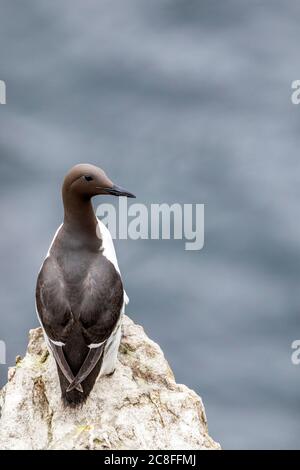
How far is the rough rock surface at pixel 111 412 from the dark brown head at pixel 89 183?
1636mm

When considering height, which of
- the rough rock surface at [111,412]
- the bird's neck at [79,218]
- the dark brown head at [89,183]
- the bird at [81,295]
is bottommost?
the rough rock surface at [111,412]

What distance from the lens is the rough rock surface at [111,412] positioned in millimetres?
10453

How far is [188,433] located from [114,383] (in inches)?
43.5

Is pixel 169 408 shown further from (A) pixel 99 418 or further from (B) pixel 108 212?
(B) pixel 108 212

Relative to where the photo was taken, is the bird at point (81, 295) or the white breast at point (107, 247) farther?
the white breast at point (107, 247)

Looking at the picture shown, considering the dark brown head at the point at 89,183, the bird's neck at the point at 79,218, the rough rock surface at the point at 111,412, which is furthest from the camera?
the bird's neck at the point at 79,218

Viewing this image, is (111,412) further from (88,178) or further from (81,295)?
(88,178)

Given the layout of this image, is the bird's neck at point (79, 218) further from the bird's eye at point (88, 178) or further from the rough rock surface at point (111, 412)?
the rough rock surface at point (111, 412)

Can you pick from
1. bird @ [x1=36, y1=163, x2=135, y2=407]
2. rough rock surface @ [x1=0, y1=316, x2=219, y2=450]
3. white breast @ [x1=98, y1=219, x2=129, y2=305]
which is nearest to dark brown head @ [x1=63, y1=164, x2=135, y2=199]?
bird @ [x1=36, y1=163, x2=135, y2=407]

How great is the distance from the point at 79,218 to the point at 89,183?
1.42ft

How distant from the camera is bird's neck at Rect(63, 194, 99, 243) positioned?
12.0 m

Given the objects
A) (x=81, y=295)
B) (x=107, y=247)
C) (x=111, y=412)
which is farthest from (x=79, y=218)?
(x=111, y=412)

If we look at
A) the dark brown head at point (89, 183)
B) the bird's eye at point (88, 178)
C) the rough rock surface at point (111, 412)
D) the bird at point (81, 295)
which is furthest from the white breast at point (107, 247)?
the rough rock surface at point (111, 412)

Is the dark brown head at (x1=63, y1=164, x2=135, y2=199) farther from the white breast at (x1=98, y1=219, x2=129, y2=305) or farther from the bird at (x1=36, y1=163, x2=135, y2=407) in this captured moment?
the white breast at (x1=98, y1=219, x2=129, y2=305)
